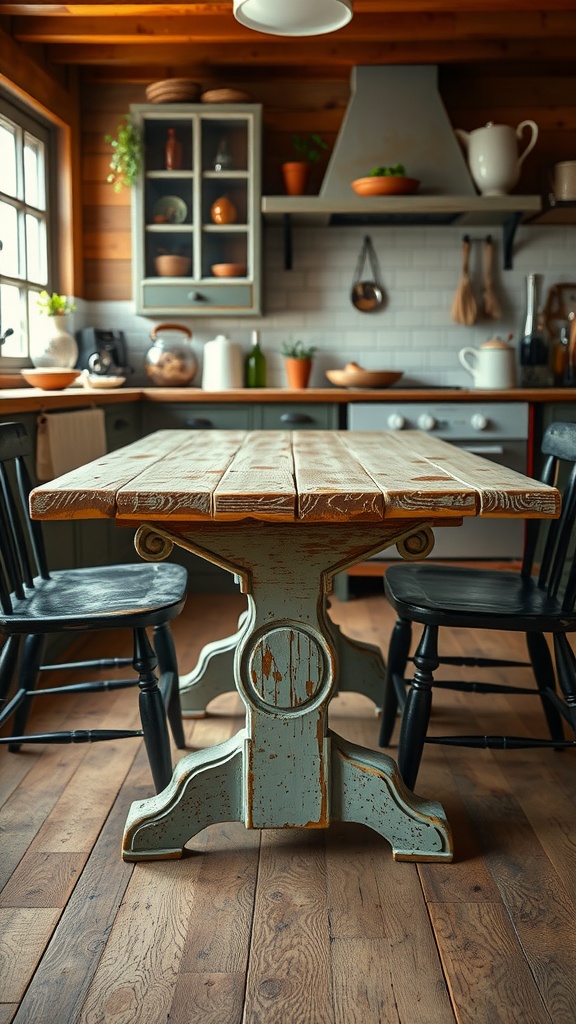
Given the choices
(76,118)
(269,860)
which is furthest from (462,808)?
(76,118)

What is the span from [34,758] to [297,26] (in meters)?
2.08

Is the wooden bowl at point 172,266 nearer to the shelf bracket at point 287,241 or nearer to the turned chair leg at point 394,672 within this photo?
the shelf bracket at point 287,241

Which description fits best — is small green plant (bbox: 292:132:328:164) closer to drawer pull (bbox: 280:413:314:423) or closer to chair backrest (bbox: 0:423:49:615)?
drawer pull (bbox: 280:413:314:423)

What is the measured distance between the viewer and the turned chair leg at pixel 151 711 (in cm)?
197

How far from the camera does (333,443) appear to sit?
2547 millimetres

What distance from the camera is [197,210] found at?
4.36 m

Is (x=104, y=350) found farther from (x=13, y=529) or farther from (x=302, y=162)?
(x=13, y=529)

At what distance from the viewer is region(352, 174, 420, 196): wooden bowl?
4.20 meters

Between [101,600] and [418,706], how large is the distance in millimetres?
724

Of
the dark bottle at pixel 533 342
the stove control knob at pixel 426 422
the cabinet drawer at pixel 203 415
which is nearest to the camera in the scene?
the stove control knob at pixel 426 422

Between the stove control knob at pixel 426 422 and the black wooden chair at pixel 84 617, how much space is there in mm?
1952

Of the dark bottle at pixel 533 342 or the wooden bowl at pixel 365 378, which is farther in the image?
the dark bottle at pixel 533 342

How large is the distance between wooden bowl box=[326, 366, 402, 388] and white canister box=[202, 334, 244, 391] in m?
0.48

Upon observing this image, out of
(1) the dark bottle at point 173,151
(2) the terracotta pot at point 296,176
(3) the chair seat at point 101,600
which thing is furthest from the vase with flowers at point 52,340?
(3) the chair seat at point 101,600
